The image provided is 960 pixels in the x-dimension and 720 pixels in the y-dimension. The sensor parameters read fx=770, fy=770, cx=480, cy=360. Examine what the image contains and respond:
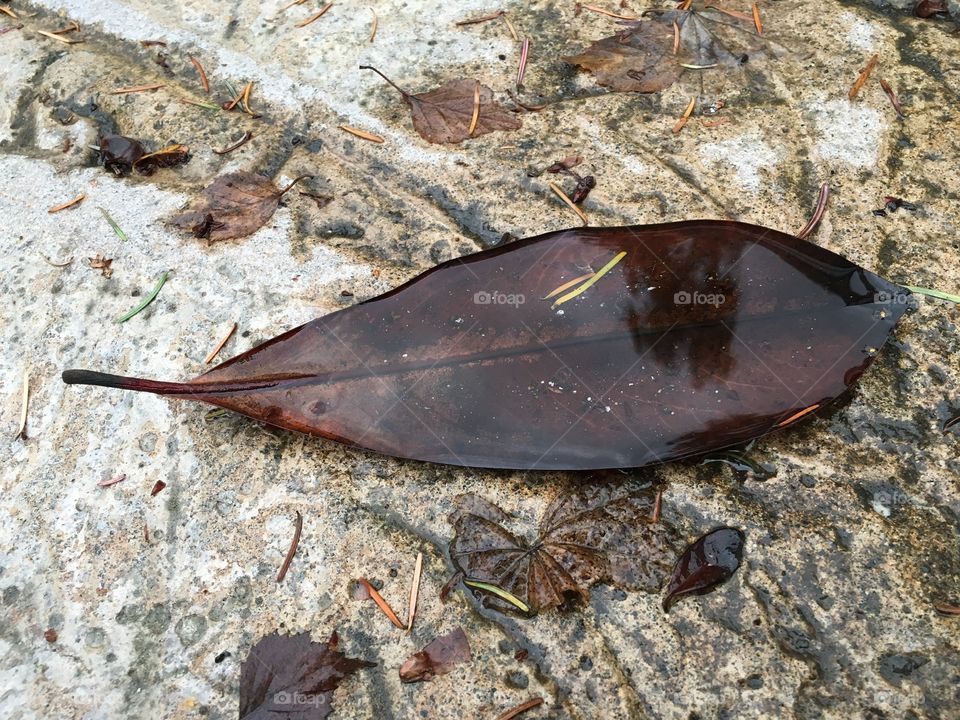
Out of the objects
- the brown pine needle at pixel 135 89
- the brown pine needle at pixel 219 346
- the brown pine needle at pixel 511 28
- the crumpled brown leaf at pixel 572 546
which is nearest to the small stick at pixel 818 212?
the crumpled brown leaf at pixel 572 546

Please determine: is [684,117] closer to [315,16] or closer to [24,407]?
[315,16]

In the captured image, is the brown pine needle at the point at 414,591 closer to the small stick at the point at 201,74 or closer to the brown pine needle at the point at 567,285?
the brown pine needle at the point at 567,285

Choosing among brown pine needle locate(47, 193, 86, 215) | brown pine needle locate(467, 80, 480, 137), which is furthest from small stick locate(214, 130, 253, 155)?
brown pine needle locate(467, 80, 480, 137)

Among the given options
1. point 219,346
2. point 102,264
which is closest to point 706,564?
point 219,346

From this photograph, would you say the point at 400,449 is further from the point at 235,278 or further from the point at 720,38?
the point at 720,38

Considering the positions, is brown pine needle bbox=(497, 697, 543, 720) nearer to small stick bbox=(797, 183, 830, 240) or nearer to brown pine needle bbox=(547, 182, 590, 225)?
brown pine needle bbox=(547, 182, 590, 225)

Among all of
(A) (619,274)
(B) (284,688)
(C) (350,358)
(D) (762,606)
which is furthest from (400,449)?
(D) (762,606)
